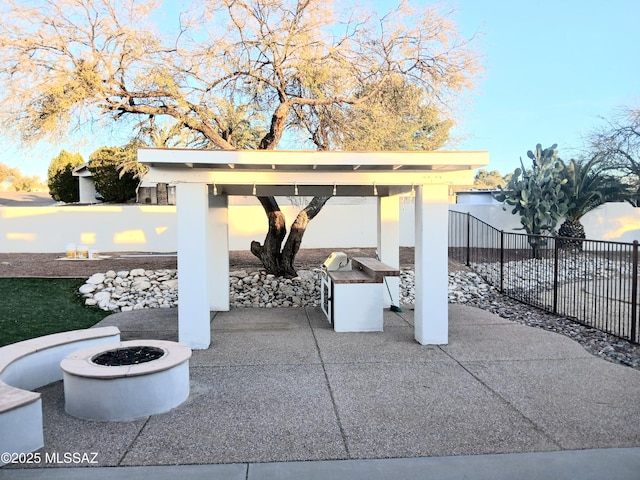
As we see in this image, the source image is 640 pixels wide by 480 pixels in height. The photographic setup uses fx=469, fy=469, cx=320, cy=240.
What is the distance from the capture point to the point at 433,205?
21.8ft

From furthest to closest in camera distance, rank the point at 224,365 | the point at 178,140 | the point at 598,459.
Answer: the point at 178,140 < the point at 224,365 < the point at 598,459

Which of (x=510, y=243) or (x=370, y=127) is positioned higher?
(x=370, y=127)

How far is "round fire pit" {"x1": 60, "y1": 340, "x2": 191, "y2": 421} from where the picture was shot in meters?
4.13

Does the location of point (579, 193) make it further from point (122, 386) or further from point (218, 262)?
point (122, 386)

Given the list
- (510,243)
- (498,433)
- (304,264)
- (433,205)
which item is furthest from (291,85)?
(510,243)

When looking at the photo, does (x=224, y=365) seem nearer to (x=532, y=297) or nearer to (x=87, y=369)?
(x=87, y=369)

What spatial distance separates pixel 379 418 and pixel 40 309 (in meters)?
7.19

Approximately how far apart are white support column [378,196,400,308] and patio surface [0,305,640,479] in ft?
9.21

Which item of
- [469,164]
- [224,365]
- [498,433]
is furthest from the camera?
[469,164]

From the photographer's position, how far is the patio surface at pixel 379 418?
11.1 feet

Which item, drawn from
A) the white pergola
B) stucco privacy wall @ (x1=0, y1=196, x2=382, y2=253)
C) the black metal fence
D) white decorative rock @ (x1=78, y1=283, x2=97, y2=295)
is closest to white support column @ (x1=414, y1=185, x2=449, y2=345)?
the white pergola

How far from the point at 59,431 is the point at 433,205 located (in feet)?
16.8

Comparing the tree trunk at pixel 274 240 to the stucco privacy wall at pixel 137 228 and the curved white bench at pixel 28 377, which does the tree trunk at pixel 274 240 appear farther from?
the curved white bench at pixel 28 377

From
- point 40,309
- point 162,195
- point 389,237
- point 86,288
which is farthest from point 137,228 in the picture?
point 389,237
